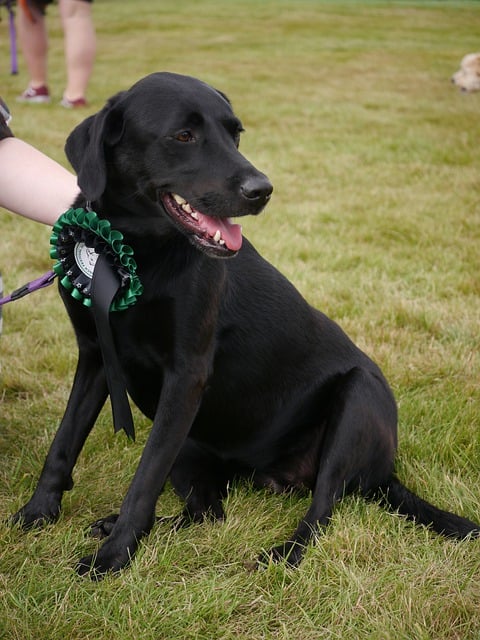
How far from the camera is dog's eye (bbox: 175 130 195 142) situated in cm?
199

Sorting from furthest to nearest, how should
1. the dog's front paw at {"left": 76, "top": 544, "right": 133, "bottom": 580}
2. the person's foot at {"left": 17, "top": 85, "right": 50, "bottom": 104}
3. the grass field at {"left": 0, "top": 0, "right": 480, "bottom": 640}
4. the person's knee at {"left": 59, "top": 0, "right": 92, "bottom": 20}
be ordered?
the person's foot at {"left": 17, "top": 85, "right": 50, "bottom": 104} < the person's knee at {"left": 59, "top": 0, "right": 92, "bottom": 20} < the dog's front paw at {"left": 76, "top": 544, "right": 133, "bottom": 580} < the grass field at {"left": 0, "top": 0, "right": 480, "bottom": 640}

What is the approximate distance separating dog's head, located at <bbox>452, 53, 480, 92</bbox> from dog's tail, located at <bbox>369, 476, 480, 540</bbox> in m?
8.91

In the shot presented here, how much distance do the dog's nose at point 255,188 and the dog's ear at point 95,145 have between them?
36 cm

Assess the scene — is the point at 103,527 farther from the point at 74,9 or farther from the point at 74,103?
the point at 74,103

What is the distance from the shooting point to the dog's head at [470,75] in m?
10.0

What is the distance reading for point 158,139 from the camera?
6.52ft

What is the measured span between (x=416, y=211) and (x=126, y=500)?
3878 millimetres

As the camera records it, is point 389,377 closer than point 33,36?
Yes

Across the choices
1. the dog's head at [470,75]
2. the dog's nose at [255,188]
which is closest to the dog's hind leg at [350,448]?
the dog's nose at [255,188]

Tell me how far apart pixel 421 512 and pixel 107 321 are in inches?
40.5

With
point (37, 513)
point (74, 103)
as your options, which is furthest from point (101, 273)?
point (74, 103)

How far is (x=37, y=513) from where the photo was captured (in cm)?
213

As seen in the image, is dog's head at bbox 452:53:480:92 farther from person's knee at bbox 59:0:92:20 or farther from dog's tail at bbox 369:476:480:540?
dog's tail at bbox 369:476:480:540

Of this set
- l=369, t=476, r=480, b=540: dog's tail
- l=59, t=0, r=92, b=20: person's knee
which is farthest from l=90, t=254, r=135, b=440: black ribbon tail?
l=59, t=0, r=92, b=20: person's knee
